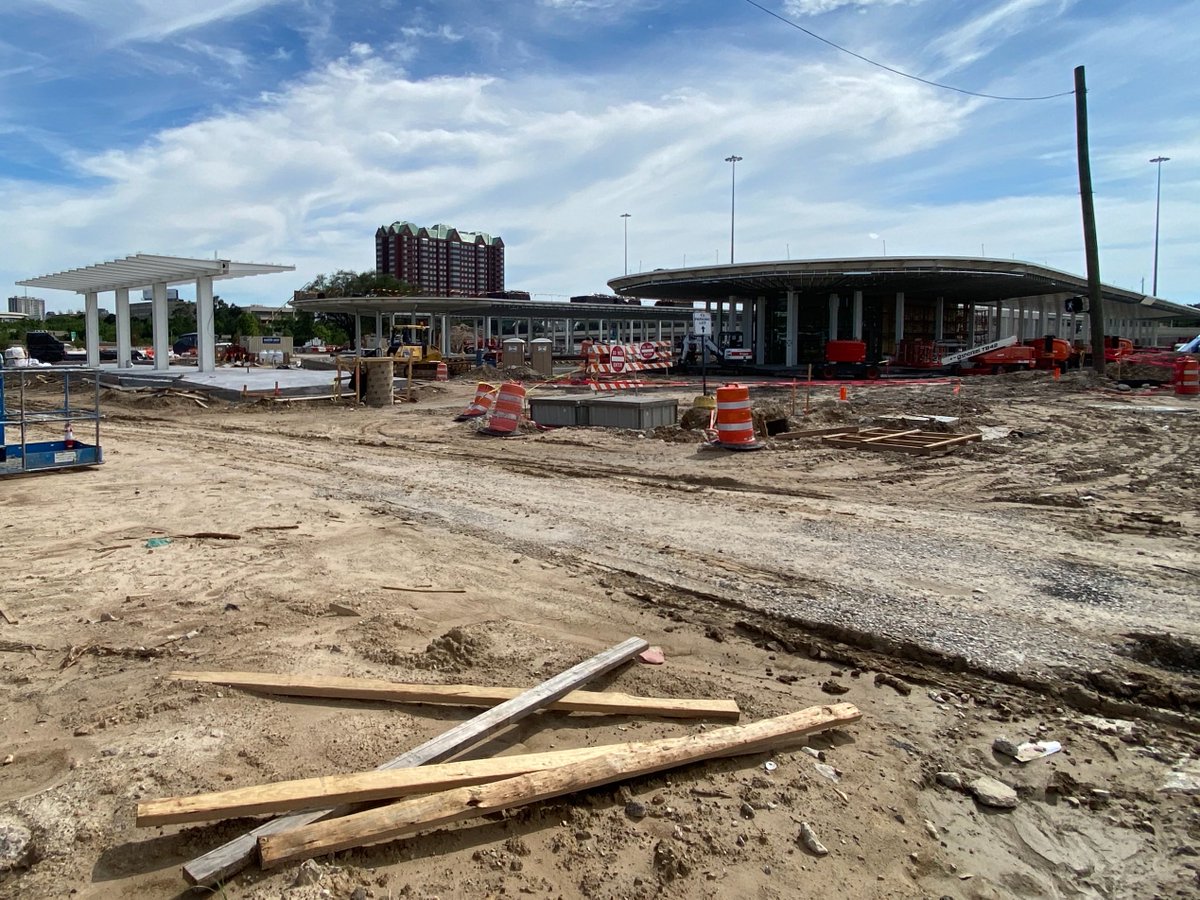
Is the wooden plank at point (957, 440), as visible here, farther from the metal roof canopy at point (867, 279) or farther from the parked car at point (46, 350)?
the parked car at point (46, 350)

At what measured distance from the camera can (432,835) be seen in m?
3.44

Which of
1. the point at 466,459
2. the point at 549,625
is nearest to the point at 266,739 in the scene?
the point at 549,625

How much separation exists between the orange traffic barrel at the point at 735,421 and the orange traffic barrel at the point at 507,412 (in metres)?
5.21

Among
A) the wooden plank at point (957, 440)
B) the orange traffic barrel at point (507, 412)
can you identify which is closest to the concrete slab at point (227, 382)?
the orange traffic barrel at point (507, 412)

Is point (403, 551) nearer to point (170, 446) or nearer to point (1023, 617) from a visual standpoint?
point (1023, 617)

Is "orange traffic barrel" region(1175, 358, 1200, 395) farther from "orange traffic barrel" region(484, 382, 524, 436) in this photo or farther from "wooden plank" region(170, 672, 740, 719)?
"wooden plank" region(170, 672, 740, 719)

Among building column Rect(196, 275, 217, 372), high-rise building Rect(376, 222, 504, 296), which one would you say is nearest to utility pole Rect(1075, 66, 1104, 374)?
building column Rect(196, 275, 217, 372)

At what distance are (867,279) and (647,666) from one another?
46591mm

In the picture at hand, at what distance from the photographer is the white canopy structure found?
31.1m

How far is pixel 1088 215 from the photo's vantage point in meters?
34.8

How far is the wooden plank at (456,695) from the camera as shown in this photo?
454 centimetres

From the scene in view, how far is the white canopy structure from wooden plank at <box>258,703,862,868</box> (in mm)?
30839

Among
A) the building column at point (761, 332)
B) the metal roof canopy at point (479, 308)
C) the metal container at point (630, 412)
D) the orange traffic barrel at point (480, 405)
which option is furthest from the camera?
the building column at point (761, 332)

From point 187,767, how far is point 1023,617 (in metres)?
5.55
